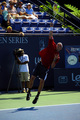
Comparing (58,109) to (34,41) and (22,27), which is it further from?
(22,27)

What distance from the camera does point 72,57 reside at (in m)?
13.1

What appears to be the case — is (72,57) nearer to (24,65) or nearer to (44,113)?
(24,65)

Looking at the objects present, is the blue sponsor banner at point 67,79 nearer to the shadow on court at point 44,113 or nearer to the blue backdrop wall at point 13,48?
the blue backdrop wall at point 13,48

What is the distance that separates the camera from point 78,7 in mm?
21453

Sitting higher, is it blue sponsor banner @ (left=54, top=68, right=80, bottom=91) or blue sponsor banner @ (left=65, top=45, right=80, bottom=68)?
blue sponsor banner @ (left=65, top=45, right=80, bottom=68)

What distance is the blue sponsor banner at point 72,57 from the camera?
13016 millimetres

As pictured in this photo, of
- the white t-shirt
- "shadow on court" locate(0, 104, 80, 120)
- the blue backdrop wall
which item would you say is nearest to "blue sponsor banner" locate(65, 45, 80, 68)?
the blue backdrop wall

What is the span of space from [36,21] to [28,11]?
79cm

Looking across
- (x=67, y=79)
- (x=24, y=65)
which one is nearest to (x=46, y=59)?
(x=24, y=65)

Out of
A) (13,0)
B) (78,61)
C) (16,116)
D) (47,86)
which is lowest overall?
(47,86)

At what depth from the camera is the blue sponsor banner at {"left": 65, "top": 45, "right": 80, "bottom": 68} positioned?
13016 mm

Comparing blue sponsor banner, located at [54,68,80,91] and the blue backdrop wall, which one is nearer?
the blue backdrop wall

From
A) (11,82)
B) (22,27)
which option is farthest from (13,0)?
(11,82)

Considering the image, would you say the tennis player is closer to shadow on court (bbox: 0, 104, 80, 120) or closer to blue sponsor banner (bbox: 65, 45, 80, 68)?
shadow on court (bbox: 0, 104, 80, 120)
